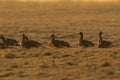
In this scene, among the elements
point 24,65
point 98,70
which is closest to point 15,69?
point 24,65

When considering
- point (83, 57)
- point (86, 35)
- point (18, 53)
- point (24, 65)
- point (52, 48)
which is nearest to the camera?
point (24, 65)

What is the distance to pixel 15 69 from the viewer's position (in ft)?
55.9

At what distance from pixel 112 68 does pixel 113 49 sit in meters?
4.59

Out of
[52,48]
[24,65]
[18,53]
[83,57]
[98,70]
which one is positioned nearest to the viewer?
[98,70]

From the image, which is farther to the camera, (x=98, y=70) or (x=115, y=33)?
(x=115, y=33)

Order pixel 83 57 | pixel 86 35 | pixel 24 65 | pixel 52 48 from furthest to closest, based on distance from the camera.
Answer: pixel 86 35
pixel 52 48
pixel 83 57
pixel 24 65

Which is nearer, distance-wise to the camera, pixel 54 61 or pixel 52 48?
pixel 54 61

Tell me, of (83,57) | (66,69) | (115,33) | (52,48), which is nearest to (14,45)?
(52,48)

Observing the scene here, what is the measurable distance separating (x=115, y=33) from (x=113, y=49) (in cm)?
843

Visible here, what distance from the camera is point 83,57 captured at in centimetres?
1916

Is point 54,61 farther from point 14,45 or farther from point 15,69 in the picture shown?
point 14,45

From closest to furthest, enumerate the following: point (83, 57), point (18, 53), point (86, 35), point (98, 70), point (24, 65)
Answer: point (98, 70) → point (24, 65) → point (83, 57) → point (18, 53) → point (86, 35)

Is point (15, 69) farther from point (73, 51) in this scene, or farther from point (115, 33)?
point (115, 33)

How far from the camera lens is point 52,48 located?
22.1 m
